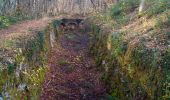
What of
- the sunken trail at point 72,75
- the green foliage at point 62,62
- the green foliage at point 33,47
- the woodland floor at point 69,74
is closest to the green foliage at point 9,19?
the woodland floor at point 69,74

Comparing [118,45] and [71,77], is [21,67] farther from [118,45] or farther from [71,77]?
[71,77]

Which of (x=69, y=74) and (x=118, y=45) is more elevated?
(x=118, y=45)

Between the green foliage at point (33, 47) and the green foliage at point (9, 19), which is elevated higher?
the green foliage at point (9, 19)

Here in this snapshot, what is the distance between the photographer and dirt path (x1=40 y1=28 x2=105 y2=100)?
37.9 feet

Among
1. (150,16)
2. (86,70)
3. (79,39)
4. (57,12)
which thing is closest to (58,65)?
(86,70)

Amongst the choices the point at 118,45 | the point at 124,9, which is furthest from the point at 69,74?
the point at 124,9

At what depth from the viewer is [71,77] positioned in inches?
544

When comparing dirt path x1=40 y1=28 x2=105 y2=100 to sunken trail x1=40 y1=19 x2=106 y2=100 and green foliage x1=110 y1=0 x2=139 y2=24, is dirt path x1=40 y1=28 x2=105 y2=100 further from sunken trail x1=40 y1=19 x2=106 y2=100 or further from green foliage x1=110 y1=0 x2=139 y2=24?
green foliage x1=110 y1=0 x2=139 y2=24

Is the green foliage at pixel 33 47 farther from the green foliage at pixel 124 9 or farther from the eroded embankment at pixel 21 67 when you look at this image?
the green foliage at pixel 124 9

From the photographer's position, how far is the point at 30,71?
1062cm

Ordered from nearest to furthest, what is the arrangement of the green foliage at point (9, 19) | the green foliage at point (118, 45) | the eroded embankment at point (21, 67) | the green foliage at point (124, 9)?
the eroded embankment at point (21, 67) < the green foliage at point (118, 45) < the green foliage at point (9, 19) < the green foliage at point (124, 9)

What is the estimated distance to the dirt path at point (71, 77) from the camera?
1155 centimetres

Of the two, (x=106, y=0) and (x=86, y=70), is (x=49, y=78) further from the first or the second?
(x=106, y=0)

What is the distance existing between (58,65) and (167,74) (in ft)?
28.8
